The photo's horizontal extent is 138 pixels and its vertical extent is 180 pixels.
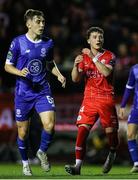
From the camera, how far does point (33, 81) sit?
13055mm

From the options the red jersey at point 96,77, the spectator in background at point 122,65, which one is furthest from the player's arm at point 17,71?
the spectator in background at point 122,65

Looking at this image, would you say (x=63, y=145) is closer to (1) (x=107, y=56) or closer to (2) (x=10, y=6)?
(2) (x=10, y=6)

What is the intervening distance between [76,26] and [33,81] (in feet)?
30.2

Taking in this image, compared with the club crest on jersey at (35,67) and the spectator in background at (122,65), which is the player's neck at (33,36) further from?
the spectator in background at (122,65)

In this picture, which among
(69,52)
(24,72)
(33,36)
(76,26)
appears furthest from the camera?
(76,26)

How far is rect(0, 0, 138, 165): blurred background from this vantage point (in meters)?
19.2

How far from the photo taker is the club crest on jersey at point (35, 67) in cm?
1298

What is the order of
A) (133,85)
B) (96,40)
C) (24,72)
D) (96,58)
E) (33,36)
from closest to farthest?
(24,72), (96,58), (96,40), (33,36), (133,85)

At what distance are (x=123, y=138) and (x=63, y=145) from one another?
1.40 m

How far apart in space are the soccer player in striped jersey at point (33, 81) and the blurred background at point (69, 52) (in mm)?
5090

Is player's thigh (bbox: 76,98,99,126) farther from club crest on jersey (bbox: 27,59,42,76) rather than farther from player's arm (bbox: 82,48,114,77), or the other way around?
club crest on jersey (bbox: 27,59,42,76)

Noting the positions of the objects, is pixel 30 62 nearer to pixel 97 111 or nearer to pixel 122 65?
pixel 97 111

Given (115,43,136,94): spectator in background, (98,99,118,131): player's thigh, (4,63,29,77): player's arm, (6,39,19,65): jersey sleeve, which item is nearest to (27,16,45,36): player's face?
(6,39,19,65): jersey sleeve

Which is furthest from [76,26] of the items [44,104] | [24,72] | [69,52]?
[24,72]
